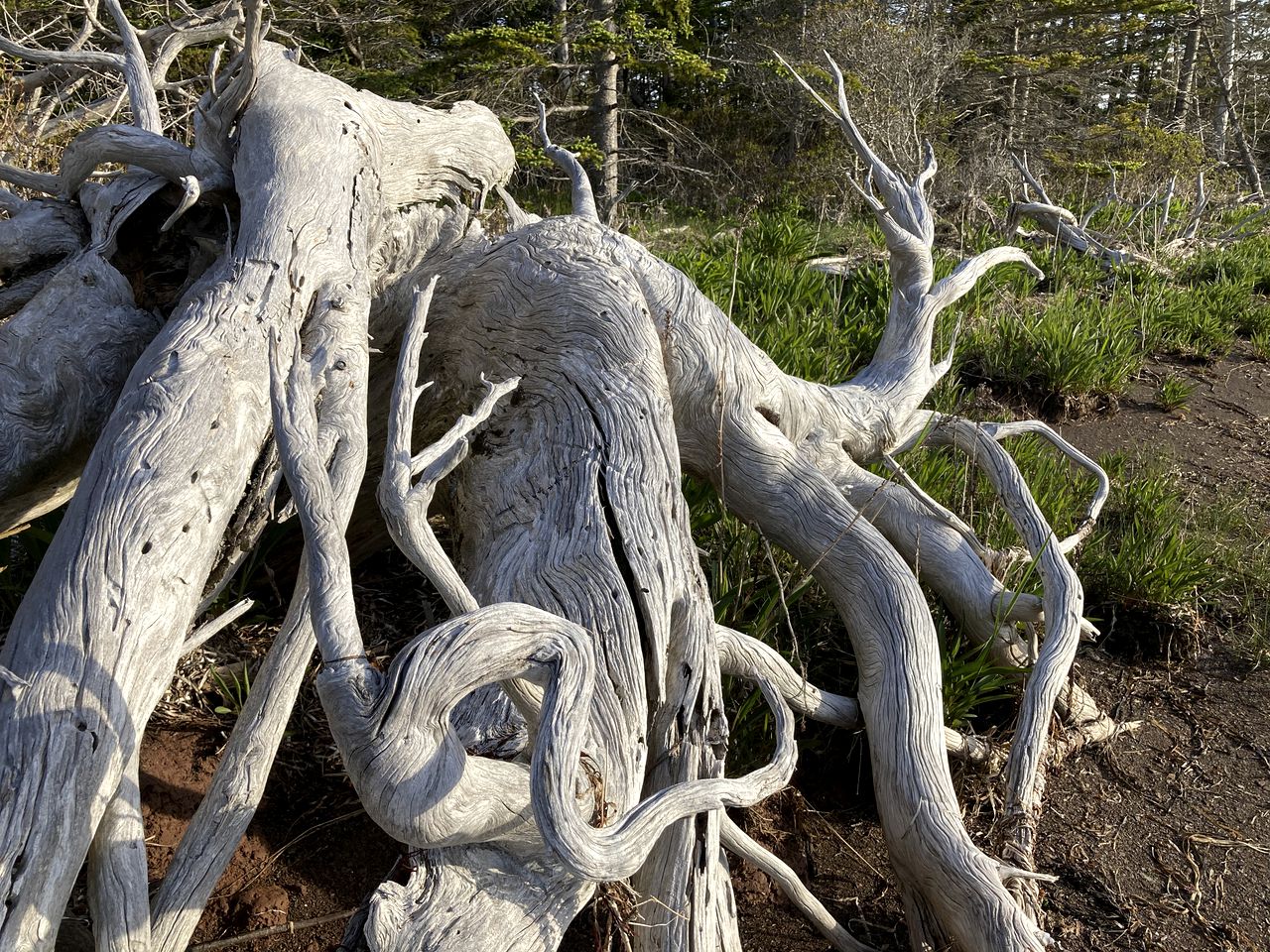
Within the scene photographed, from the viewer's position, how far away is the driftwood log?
4.93 feet

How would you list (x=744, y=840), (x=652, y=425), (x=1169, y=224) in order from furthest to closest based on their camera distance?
(x=1169, y=224) < (x=652, y=425) < (x=744, y=840)

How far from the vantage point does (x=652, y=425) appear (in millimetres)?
2260

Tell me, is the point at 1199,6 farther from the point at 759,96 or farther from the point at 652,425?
the point at 652,425

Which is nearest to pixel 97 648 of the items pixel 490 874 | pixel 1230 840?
pixel 490 874

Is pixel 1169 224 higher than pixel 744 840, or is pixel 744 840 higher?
pixel 744 840

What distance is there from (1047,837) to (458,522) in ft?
6.27

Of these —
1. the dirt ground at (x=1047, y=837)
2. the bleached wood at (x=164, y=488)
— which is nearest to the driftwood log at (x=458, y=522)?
the bleached wood at (x=164, y=488)

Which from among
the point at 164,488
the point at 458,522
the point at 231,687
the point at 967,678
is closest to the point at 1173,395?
the point at 967,678

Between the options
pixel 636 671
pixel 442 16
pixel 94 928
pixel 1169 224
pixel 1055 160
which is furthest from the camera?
Result: pixel 1055 160

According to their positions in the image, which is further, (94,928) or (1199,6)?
(1199,6)

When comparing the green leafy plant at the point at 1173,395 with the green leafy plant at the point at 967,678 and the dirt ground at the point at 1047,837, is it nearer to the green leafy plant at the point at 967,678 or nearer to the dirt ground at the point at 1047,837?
the dirt ground at the point at 1047,837

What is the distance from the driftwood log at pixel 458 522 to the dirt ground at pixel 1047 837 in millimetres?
233

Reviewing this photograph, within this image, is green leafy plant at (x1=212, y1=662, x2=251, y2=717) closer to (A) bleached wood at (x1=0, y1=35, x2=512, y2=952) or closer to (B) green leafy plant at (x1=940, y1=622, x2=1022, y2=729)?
(A) bleached wood at (x1=0, y1=35, x2=512, y2=952)

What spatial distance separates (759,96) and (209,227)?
13215 millimetres
